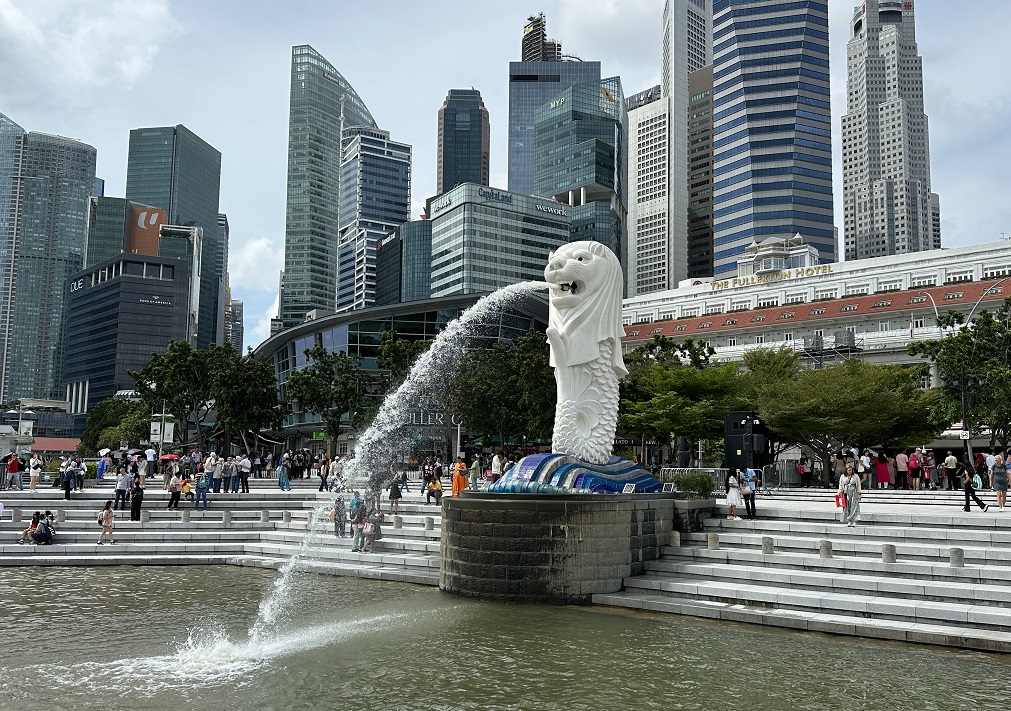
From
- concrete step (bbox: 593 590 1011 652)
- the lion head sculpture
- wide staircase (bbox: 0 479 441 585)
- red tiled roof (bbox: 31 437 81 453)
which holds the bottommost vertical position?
concrete step (bbox: 593 590 1011 652)

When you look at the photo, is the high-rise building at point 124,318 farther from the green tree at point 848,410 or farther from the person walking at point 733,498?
the person walking at point 733,498

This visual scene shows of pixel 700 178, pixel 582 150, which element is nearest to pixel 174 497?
A: pixel 582 150

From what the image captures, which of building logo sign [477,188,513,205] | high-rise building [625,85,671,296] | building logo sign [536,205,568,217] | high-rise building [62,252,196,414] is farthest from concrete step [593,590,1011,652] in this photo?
high-rise building [625,85,671,296]

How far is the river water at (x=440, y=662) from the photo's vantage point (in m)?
10.8

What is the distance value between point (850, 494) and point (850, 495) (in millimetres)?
26

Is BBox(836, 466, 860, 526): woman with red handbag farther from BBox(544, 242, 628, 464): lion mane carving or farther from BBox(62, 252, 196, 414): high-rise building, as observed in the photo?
BBox(62, 252, 196, 414): high-rise building

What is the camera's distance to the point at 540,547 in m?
17.1

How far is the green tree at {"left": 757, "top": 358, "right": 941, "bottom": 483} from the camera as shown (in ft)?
126

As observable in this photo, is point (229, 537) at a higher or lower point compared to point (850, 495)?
lower

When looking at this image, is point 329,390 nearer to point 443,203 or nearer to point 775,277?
point 775,277

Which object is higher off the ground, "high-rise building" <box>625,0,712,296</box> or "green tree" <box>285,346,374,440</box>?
"high-rise building" <box>625,0,712,296</box>

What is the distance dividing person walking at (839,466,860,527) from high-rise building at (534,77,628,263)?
15251cm

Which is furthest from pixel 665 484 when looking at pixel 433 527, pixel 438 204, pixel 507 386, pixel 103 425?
pixel 438 204

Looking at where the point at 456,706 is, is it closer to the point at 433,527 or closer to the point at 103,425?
the point at 433,527
